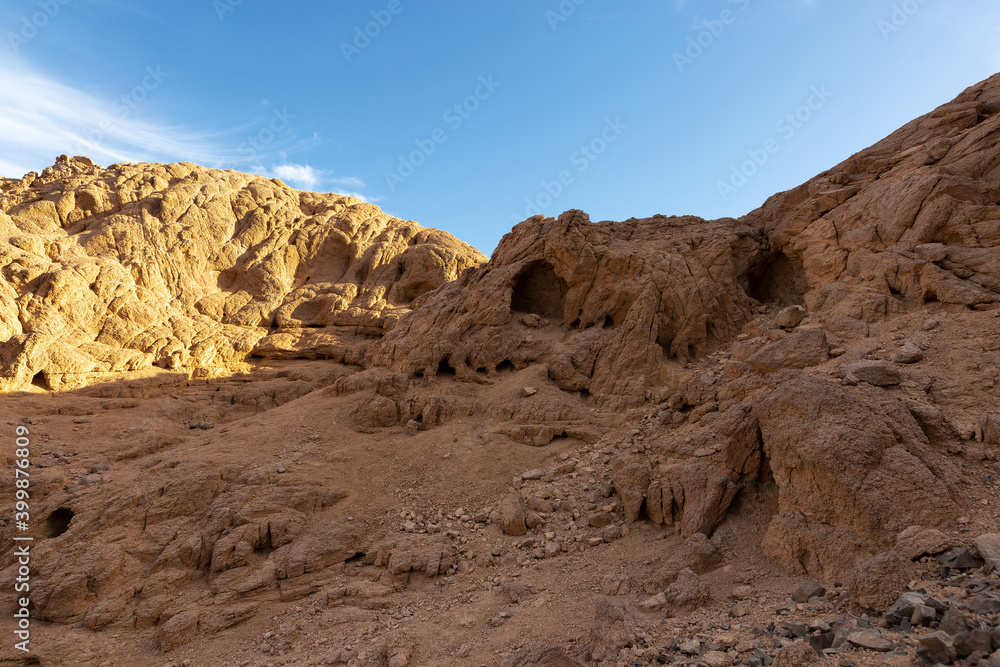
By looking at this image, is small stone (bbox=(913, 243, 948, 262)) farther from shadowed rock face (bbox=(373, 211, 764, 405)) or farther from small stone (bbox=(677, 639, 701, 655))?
small stone (bbox=(677, 639, 701, 655))

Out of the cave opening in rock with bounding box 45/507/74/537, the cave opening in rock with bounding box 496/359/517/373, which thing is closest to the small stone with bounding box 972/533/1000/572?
the cave opening in rock with bounding box 496/359/517/373

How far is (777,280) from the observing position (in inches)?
719

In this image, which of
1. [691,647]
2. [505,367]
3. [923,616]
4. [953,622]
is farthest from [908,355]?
[505,367]

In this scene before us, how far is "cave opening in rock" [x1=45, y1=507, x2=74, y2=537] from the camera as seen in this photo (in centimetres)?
1190

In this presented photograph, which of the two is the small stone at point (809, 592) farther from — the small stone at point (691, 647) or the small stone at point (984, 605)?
the small stone at point (984, 605)

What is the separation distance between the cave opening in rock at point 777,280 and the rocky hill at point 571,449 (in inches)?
4.7

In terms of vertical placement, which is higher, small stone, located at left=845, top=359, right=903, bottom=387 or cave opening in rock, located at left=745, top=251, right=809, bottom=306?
cave opening in rock, located at left=745, top=251, right=809, bottom=306

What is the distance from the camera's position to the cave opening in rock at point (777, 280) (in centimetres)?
1731

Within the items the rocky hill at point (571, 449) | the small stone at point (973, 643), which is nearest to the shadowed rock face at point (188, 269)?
the rocky hill at point (571, 449)

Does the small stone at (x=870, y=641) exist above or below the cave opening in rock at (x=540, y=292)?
below

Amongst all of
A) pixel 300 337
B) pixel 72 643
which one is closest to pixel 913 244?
pixel 72 643

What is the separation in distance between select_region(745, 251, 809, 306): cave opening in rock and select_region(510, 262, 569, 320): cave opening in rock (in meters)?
6.71

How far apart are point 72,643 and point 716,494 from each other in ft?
39.5

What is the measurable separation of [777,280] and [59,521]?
22423 millimetres
